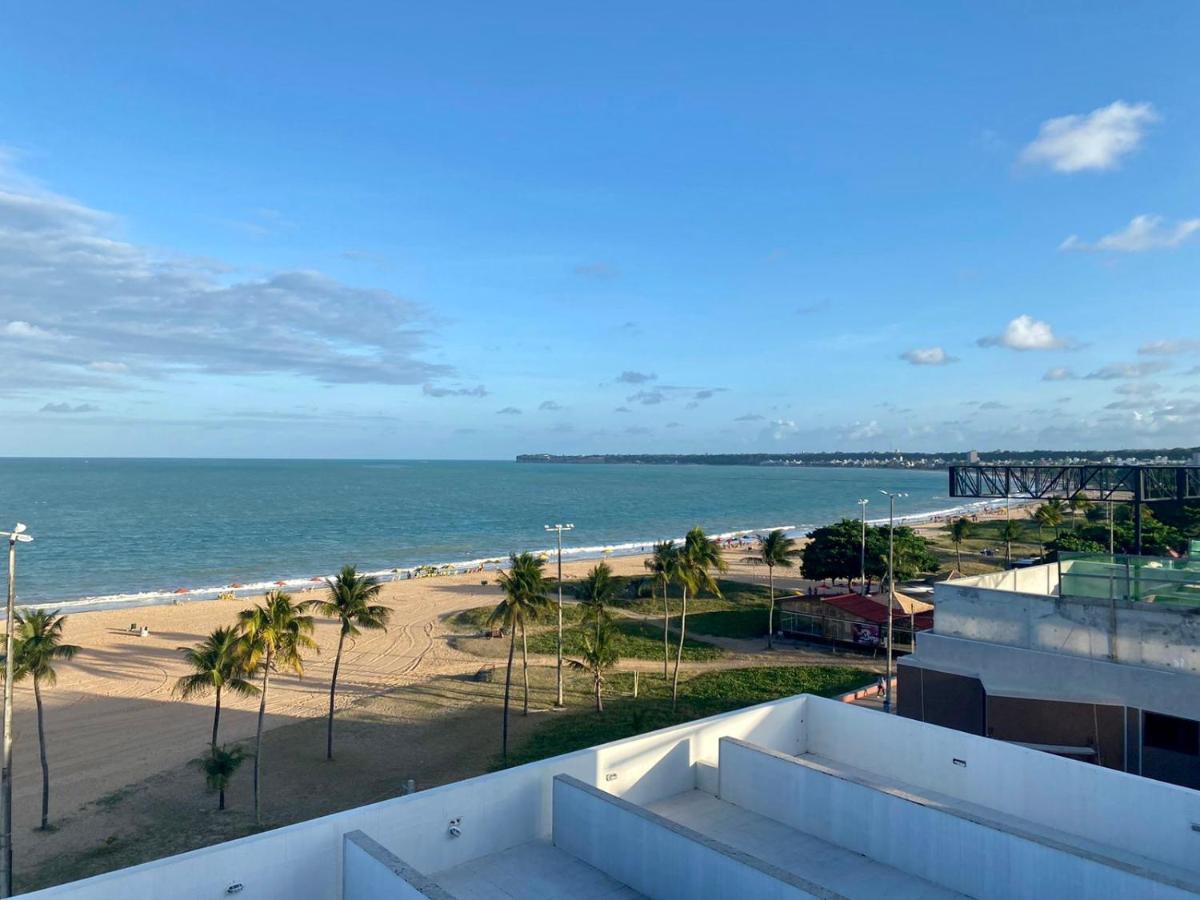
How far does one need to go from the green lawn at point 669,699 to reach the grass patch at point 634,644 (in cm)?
372

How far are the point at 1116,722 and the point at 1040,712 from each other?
5.32 feet

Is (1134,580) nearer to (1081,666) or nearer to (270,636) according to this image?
(1081,666)

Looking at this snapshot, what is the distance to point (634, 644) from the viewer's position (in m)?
45.2

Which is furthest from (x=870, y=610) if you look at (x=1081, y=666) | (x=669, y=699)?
(x=1081, y=666)

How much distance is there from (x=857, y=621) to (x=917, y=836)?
31.8m

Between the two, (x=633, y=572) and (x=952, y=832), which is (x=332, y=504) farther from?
(x=952, y=832)

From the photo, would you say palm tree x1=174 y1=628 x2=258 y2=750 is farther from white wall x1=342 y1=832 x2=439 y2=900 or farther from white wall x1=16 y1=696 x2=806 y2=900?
white wall x1=342 y1=832 x2=439 y2=900

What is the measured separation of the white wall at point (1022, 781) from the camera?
1305 cm

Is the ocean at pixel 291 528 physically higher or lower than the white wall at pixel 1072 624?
lower

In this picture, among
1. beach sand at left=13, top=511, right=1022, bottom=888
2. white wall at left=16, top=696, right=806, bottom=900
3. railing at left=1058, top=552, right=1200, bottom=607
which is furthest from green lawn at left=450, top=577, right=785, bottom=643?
white wall at left=16, top=696, right=806, bottom=900

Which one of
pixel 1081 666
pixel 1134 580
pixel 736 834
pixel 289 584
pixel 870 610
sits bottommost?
pixel 289 584

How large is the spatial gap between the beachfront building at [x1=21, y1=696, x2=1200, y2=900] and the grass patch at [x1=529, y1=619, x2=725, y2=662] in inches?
1001

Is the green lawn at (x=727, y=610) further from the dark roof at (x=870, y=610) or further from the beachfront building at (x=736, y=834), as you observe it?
the beachfront building at (x=736, y=834)

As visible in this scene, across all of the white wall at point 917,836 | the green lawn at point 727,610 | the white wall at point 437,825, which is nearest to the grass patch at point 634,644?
the green lawn at point 727,610
